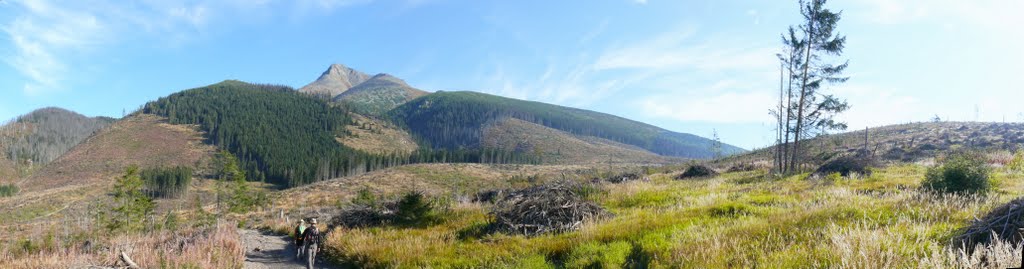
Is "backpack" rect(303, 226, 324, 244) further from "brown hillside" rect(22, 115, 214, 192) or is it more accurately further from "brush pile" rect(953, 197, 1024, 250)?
"brown hillside" rect(22, 115, 214, 192)

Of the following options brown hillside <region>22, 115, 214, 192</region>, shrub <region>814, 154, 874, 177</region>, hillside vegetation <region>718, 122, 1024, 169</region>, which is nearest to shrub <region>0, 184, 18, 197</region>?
brown hillside <region>22, 115, 214, 192</region>

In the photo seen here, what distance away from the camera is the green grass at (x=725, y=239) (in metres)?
4.59

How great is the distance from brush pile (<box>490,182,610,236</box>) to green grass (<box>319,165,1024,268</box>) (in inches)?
21.2

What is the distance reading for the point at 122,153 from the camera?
15938 centimetres

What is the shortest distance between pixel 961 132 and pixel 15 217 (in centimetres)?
13871

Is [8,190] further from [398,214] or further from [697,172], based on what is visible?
[697,172]

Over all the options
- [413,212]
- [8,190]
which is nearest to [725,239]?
[413,212]

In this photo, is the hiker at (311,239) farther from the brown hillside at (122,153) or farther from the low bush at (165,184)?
the brown hillside at (122,153)

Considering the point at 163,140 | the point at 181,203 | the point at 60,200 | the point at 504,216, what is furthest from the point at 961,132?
the point at 163,140

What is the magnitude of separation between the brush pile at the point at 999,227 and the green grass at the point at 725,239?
236mm

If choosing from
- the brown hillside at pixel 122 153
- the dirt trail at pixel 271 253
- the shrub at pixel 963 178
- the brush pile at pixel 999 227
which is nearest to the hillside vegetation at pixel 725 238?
the brush pile at pixel 999 227

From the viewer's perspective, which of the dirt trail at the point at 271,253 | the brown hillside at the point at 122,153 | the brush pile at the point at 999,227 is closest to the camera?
the brush pile at the point at 999,227

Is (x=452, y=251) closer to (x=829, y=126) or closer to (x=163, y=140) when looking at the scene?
(x=829, y=126)

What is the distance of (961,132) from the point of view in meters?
45.2
